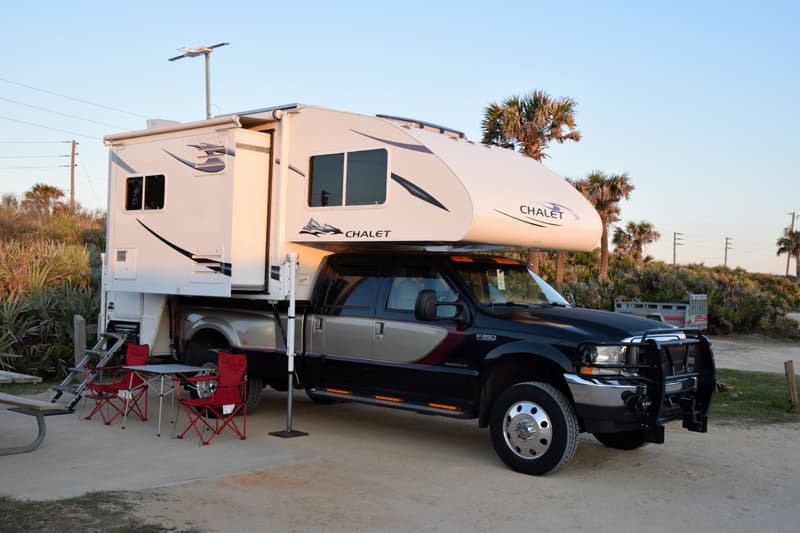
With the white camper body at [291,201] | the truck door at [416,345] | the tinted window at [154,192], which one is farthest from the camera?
the tinted window at [154,192]

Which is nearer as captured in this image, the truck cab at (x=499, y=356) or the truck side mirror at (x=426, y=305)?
the truck cab at (x=499, y=356)

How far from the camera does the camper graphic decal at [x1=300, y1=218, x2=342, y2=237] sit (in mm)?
8969

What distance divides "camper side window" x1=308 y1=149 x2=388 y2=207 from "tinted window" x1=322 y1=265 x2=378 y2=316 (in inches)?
29.7

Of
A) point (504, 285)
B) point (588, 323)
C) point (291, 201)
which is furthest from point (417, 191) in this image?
point (588, 323)

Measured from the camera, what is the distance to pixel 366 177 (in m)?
8.71

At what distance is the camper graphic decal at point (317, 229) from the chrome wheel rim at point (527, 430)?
108 inches

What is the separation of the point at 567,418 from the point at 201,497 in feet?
10.0

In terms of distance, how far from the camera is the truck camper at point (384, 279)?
24.3 feet

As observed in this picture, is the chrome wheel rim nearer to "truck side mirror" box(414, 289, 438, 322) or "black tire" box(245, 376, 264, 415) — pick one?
"truck side mirror" box(414, 289, 438, 322)

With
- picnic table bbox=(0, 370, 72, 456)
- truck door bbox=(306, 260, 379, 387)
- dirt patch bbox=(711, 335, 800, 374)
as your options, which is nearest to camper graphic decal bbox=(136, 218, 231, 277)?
truck door bbox=(306, 260, 379, 387)

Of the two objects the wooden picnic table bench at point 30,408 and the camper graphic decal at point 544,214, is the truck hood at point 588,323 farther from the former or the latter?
the wooden picnic table bench at point 30,408

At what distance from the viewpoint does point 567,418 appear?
7.18 meters

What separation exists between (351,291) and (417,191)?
1.48 m

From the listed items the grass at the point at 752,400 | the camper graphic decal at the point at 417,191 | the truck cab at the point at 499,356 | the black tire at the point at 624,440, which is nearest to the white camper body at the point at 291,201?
the camper graphic decal at the point at 417,191
